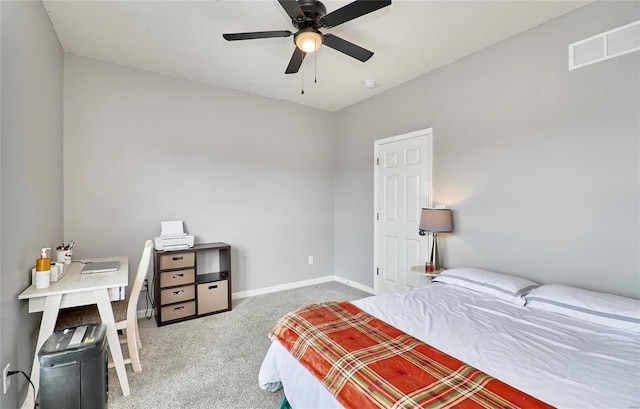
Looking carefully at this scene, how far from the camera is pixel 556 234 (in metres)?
2.30

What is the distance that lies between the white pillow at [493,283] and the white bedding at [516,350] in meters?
0.07

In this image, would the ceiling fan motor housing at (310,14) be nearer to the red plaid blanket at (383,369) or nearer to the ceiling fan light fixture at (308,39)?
the ceiling fan light fixture at (308,39)

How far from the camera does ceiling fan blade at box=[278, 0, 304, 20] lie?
169 cm

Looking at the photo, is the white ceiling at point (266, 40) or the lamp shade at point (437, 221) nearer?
the white ceiling at point (266, 40)

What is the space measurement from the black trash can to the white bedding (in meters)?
0.93

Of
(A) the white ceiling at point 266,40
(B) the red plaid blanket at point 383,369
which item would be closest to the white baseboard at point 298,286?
(B) the red plaid blanket at point 383,369

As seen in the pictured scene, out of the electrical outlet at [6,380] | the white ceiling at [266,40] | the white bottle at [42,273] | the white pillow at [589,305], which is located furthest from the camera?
the white ceiling at [266,40]

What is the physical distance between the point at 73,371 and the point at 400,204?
3244mm

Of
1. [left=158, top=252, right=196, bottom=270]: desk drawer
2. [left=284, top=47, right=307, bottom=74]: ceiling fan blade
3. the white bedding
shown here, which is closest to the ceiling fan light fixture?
[left=284, top=47, right=307, bottom=74]: ceiling fan blade

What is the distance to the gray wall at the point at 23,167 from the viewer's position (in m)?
1.53

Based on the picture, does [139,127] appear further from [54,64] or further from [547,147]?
[547,147]

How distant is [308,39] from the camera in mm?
2010

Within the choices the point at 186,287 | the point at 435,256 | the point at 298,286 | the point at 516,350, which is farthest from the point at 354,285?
the point at 516,350

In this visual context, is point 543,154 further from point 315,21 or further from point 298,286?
point 298,286
